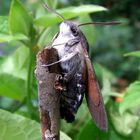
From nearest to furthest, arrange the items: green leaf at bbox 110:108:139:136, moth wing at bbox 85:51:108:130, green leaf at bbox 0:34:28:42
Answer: moth wing at bbox 85:51:108:130 → green leaf at bbox 0:34:28:42 → green leaf at bbox 110:108:139:136

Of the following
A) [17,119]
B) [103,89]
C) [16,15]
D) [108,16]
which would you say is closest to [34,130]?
[17,119]

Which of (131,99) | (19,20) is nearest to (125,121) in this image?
(131,99)

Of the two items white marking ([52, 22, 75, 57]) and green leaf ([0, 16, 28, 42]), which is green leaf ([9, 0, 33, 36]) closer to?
green leaf ([0, 16, 28, 42])

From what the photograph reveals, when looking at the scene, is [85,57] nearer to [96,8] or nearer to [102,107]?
[102,107]

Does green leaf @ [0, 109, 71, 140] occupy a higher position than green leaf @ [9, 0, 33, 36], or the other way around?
green leaf @ [9, 0, 33, 36]

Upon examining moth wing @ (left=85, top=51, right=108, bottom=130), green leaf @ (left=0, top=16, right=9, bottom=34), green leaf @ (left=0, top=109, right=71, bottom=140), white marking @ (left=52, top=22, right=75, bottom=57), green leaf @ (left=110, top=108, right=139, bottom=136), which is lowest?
green leaf @ (left=110, top=108, right=139, bottom=136)

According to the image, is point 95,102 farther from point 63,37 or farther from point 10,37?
point 10,37

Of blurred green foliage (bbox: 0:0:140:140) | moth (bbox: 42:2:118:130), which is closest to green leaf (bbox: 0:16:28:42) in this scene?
blurred green foliage (bbox: 0:0:140:140)

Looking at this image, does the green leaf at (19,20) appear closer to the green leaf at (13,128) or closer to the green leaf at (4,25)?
the green leaf at (4,25)
